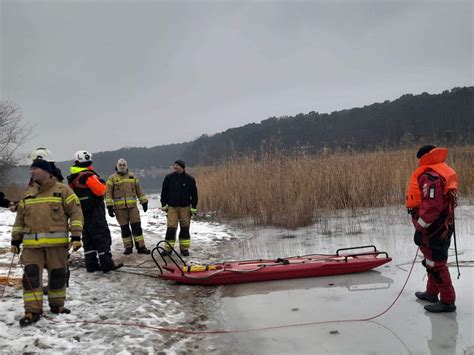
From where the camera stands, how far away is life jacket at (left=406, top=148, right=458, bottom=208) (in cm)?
370

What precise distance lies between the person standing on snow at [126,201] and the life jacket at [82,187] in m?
1.17

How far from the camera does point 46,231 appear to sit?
366 cm

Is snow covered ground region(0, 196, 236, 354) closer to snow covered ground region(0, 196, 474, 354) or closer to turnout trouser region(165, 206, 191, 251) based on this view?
snow covered ground region(0, 196, 474, 354)

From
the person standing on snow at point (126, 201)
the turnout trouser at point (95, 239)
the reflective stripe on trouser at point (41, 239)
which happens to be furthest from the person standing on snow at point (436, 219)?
→ the person standing on snow at point (126, 201)

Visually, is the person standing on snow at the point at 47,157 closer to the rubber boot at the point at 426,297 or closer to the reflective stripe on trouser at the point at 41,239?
the reflective stripe on trouser at the point at 41,239

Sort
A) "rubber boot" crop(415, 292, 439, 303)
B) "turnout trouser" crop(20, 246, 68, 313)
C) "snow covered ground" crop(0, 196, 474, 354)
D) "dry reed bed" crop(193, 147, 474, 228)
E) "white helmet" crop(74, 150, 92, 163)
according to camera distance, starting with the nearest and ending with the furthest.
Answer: "snow covered ground" crop(0, 196, 474, 354) → "turnout trouser" crop(20, 246, 68, 313) → "rubber boot" crop(415, 292, 439, 303) → "white helmet" crop(74, 150, 92, 163) → "dry reed bed" crop(193, 147, 474, 228)

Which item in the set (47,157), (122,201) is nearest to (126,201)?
(122,201)

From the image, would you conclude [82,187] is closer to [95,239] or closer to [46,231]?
[95,239]

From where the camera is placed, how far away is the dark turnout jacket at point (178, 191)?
6.93 m

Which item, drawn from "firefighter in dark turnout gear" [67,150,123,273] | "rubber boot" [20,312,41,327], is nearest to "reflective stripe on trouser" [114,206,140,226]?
"firefighter in dark turnout gear" [67,150,123,273]

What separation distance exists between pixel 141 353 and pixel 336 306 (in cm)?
216

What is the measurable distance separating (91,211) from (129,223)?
154 centimetres

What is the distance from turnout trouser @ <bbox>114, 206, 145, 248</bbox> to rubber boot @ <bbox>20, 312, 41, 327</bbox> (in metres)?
3.31

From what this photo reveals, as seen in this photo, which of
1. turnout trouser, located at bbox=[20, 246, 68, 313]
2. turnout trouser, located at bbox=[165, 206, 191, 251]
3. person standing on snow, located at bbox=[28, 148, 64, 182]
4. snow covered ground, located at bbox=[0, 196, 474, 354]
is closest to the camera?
snow covered ground, located at bbox=[0, 196, 474, 354]
